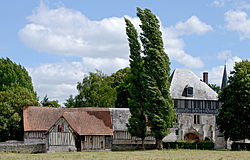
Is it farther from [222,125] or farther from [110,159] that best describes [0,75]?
[110,159]

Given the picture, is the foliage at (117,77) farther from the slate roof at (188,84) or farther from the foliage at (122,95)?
the slate roof at (188,84)

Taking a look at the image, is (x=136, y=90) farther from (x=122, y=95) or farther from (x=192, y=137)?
(x=122, y=95)

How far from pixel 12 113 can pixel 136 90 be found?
45.0ft

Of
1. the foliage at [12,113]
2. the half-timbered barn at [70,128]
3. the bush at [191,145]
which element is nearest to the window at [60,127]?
the half-timbered barn at [70,128]

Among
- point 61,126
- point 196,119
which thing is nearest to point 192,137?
point 196,119

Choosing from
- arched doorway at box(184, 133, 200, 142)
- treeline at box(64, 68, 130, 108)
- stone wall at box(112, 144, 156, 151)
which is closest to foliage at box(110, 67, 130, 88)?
treeline at box(64, 68, 130, 108)

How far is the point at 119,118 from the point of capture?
139 ft

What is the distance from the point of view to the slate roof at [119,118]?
4128 cm

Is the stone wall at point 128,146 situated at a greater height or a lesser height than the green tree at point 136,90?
lesser

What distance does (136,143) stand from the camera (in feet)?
136

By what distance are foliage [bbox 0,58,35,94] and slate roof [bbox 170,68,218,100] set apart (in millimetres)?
20904

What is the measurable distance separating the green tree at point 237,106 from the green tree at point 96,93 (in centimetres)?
1849

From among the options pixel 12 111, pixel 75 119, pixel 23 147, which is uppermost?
pixel 12 111

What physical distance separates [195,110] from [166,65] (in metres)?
12.6
